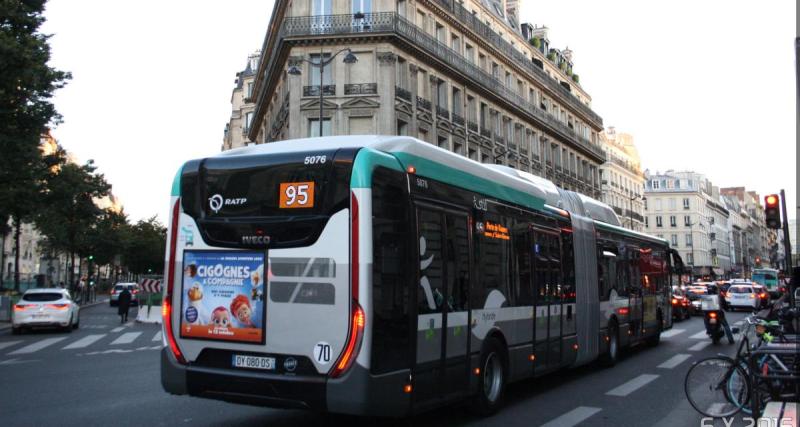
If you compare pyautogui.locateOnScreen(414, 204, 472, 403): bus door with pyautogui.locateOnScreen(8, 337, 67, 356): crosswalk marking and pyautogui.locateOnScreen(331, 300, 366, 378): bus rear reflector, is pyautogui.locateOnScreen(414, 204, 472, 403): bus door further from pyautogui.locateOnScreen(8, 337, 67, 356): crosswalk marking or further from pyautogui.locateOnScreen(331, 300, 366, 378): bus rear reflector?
pyautogui.locateOnScreen(8, 337, 67, 356): crosswalk marking

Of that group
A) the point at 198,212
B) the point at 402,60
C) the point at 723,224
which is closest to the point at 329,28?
Result: the point at 402,60

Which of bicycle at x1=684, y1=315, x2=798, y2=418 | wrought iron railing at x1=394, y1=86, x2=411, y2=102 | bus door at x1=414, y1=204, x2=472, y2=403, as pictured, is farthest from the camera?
wrought iron railing at x1=394, y1=86, x2=411, y2=102

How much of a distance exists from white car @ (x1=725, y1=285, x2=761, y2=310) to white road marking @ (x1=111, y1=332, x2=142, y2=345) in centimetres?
3144

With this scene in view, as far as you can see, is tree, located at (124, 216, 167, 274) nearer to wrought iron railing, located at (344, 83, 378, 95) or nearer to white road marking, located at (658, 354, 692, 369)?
wrought iron railing, located at (344, 83, 378, 95)

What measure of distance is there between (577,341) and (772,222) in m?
6.12

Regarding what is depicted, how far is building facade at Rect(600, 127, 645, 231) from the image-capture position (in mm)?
78250

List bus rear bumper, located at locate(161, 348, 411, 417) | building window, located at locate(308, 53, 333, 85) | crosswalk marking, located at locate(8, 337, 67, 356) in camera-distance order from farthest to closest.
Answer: building window, located at locate(308, 53, 333, 85), crosswalk marking, located at locate(8, 337, 67, 356), bus rear bumper, located at locate(161, 348, 411, 417)

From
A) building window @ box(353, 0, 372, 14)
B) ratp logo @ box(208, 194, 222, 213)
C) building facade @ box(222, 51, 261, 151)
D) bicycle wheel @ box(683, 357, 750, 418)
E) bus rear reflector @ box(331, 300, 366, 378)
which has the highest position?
building facade @ box(222, 51, 261, 151)

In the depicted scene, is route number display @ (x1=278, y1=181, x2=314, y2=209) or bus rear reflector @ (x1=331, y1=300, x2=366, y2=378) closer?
bus rear reflector @ (x1=331, y1=300, x2=366, y2=378)

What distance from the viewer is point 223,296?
696 centimetres

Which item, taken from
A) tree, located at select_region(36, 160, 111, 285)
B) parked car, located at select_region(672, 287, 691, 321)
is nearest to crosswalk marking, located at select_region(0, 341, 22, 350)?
parked car, located at select_region(672, 287, 691, 321)

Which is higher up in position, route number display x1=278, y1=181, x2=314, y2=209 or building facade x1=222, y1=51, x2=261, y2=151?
building facade x1=222, y1=51, x2=261, y2=151

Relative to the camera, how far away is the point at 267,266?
674 cm

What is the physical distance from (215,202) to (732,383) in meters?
6.05
